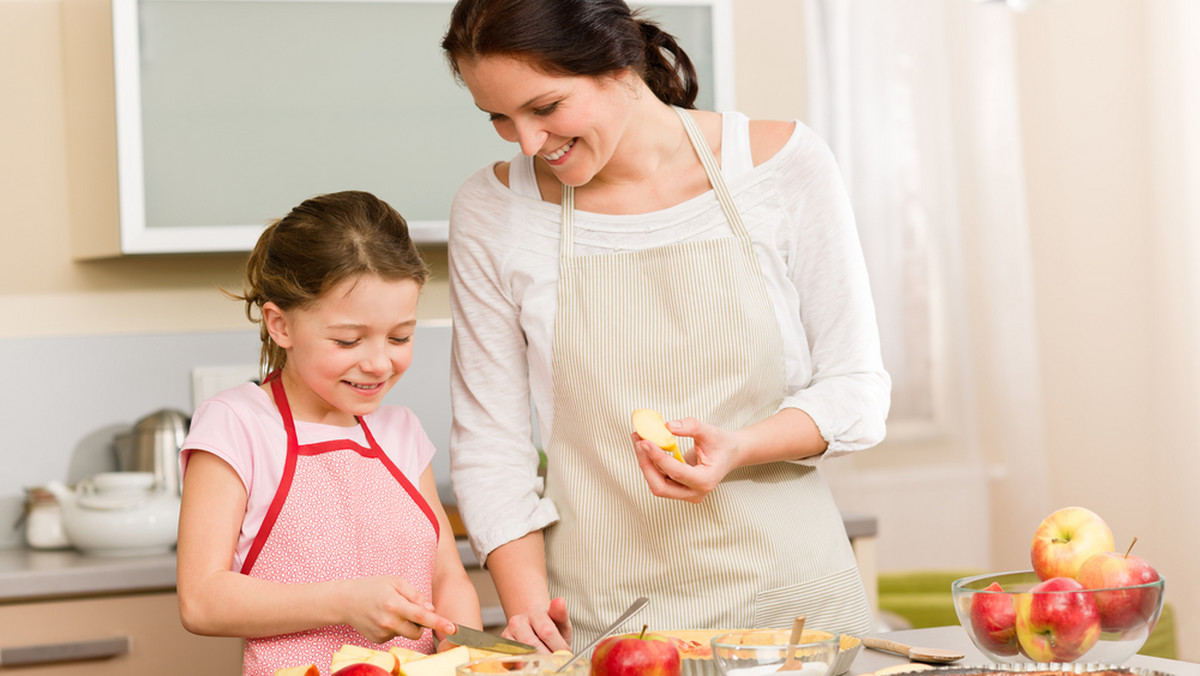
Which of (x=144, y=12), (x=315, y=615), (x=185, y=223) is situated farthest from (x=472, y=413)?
(x=144, y=12)

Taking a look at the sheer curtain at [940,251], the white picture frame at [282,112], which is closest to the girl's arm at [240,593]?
the white picture frame at [282,112]

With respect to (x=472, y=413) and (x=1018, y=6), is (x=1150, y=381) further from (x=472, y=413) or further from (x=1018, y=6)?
(x=472, y=413)

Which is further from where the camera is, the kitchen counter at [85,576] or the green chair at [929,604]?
the green chair at [929,604]

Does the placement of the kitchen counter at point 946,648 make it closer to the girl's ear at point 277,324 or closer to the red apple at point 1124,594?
the red apple at point 1124,594

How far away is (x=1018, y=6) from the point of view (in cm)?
199

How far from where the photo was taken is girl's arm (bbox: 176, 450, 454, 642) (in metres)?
1.02

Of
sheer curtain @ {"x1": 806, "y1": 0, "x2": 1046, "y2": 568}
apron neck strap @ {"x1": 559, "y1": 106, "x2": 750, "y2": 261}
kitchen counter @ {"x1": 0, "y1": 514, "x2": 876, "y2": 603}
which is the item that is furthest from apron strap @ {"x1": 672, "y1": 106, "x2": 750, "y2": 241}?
sheer curtain @ {"x1": 806, "y1": 0, "x2": 1046, "y2": 568}

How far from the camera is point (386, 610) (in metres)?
1.01

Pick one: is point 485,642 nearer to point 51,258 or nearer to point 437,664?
point 437,664

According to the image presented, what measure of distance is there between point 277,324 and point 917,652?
2.32 feet

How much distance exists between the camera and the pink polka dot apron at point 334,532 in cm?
115

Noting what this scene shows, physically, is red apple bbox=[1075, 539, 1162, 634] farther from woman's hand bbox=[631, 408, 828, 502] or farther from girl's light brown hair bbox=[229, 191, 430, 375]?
girl's light brown hair bbox=[229, 191, 430, 375]

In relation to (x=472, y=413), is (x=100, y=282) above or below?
above

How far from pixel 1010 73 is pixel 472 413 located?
2.23 m
